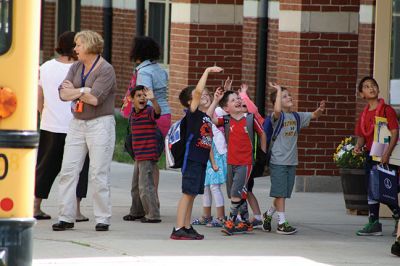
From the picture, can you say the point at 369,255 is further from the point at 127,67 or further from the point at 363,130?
the point at 127,67

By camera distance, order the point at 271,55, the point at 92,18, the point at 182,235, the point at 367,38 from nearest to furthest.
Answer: the point at 182,235 → the point at 367,38 → the point at 271,55 → the point at 92,18

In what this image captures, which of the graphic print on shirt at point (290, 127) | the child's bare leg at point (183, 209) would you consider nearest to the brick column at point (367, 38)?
the graphic print on shirt at point (290, 127)

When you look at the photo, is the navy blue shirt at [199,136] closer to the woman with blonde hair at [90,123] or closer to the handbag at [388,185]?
the woman with blonde hair at [90,123]

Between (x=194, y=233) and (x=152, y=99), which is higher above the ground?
(x=152, y=99)

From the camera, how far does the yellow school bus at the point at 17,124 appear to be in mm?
7754

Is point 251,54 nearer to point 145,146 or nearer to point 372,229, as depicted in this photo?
point 145,146

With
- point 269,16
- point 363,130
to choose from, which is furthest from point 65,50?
point 269,16

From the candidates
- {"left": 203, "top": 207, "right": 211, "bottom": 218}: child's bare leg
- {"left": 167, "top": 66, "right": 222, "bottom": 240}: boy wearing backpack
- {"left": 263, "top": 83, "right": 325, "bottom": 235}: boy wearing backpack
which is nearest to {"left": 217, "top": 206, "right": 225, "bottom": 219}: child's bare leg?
{"left": 203, "top": 207, "right": 211, "bottom": 218}: child's bare leg

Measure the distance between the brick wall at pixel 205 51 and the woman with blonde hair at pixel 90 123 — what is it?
5951 mm

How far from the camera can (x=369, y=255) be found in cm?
1125

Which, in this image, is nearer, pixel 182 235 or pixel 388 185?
pixel 182 235

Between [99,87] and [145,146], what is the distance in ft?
4.20

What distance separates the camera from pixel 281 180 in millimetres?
12586

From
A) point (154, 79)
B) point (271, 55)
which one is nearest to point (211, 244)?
point (154, 79)
